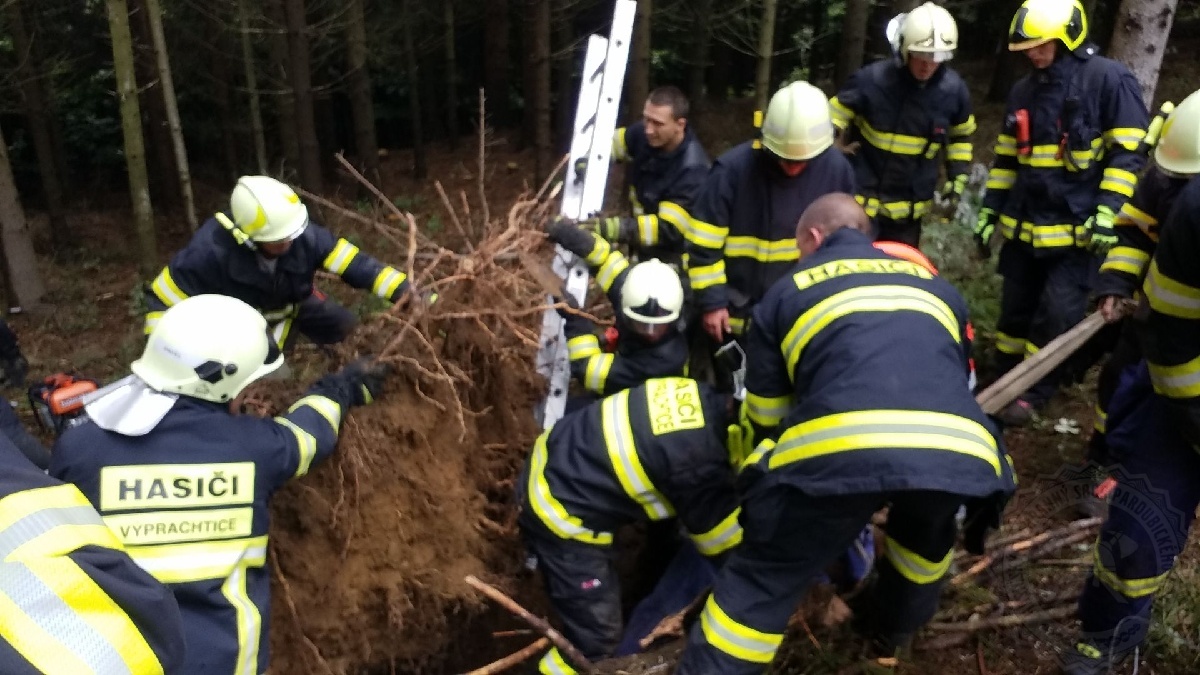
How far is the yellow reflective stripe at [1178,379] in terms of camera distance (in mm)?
2588

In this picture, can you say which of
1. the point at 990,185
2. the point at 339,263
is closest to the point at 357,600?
the point at 339,263

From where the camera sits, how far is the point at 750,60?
1675cm

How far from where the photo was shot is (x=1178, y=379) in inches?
104

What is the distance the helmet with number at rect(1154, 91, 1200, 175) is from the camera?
2934 mm

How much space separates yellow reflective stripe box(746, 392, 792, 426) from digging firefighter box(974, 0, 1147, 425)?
2205 millimetres

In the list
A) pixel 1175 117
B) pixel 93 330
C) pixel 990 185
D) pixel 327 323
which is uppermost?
pixel 1175 117

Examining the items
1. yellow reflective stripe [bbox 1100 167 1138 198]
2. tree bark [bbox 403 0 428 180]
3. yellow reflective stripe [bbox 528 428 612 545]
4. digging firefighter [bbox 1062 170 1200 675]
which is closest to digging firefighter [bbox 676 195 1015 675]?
digging firefighter [bbox 1062 170 1200 675]

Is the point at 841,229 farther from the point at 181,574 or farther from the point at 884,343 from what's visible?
the point at 181,574

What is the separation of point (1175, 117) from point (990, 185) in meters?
1.68

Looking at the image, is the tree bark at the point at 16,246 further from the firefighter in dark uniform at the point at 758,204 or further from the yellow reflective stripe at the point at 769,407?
the yellow reflective stripe at the point at 769,407

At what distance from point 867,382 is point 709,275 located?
1.85 m

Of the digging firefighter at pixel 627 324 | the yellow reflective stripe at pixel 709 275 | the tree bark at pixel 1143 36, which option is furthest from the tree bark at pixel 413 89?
the tree bark at pixel 1143 36

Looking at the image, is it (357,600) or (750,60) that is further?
(750,60)

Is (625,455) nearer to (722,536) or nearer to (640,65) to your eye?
(722,536)
